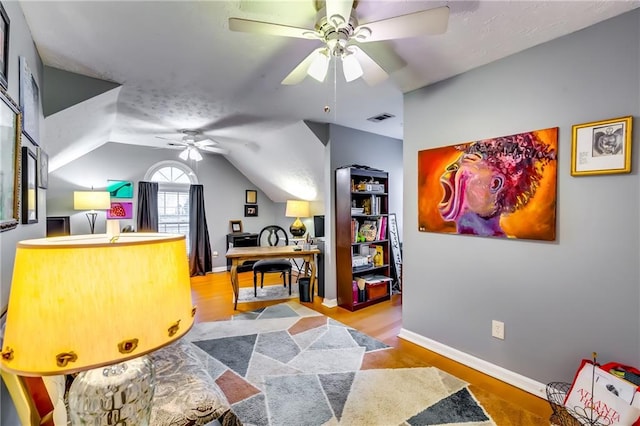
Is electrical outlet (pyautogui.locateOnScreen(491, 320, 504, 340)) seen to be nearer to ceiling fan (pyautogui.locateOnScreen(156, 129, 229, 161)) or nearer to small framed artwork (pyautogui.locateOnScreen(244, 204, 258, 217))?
ceiling fan (pyautogui.locateOnScreen(156, 129, 229, 161))

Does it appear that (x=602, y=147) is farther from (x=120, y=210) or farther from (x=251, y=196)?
(x=120, y=210)

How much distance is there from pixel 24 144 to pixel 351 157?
3176 mm

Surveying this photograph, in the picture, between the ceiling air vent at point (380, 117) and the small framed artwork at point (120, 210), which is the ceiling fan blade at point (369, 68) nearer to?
the ceiling air vent at point (380, 117)

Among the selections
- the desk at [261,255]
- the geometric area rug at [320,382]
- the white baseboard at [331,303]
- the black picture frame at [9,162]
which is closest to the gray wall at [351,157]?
the white baseboard at [331,303]

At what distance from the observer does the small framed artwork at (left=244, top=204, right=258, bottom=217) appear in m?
6.33

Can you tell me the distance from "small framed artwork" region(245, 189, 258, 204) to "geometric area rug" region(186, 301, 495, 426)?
357 centimetres

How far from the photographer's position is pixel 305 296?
13.0ft

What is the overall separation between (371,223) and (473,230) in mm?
1784

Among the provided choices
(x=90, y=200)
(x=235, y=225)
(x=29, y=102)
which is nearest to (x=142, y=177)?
(x=90, y=200)

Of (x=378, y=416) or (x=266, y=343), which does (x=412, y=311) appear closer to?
(x=378, y=416)

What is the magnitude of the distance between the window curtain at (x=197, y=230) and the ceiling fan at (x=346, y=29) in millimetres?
4494

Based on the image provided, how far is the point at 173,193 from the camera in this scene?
5609 mm

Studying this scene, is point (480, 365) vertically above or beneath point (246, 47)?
beneath

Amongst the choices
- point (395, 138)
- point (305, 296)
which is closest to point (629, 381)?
point (305, 296)
